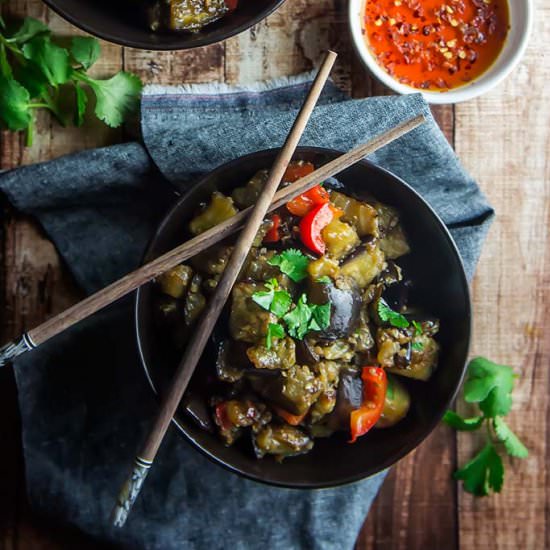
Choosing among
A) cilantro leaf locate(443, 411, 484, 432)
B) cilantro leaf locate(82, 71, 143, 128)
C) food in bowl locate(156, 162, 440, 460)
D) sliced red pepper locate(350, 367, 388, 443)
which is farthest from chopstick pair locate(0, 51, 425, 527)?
cilantro leaf locate(443, 411, 484, 432)

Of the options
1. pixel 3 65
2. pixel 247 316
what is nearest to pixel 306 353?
pixel 247 316

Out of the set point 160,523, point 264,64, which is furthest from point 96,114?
point 160,523

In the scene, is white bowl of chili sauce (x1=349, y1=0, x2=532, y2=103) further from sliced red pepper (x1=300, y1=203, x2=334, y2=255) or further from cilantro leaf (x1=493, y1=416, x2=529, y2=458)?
cilantro leaf (x1=493, y1=416, x2=529, y2=458)

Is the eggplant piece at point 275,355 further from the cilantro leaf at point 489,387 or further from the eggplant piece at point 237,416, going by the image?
the cilantro leaf at point 489,387

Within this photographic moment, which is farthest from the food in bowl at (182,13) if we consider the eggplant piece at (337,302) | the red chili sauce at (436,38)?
the eggplant piece at (337,302)

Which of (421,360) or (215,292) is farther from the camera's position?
(421,360)

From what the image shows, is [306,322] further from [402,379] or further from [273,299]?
[402,379]

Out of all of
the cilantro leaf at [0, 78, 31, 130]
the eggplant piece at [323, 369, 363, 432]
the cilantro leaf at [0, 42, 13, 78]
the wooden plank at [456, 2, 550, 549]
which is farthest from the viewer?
the wooden plank at [456, 2, 550, 549]

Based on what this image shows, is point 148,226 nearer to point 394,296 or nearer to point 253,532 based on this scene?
point 394,296
